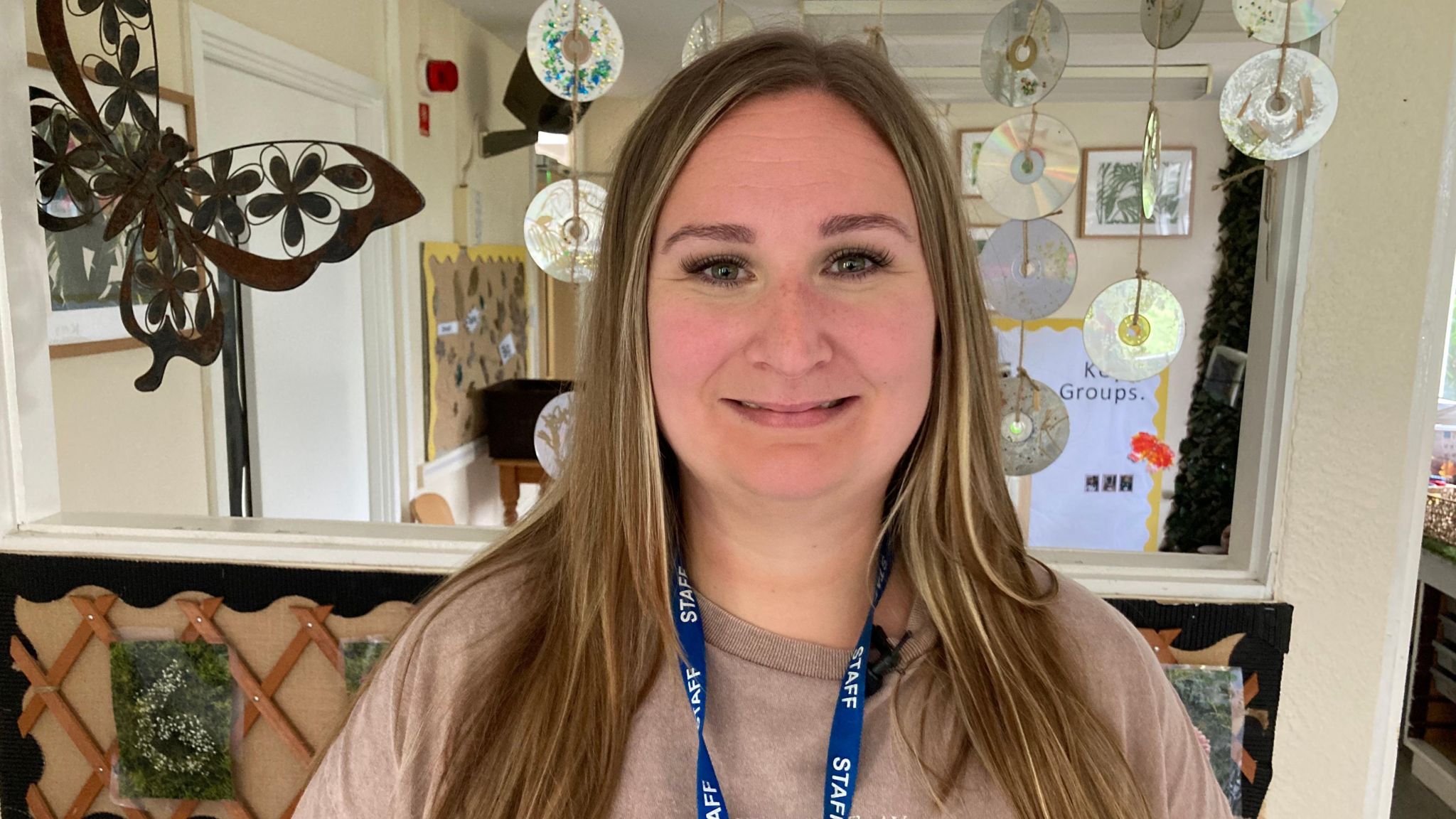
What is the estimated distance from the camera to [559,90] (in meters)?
0.92

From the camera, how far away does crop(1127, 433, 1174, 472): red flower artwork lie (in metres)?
3.35

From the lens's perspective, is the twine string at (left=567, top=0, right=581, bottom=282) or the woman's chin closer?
the woman's chin

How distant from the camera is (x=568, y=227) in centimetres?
92

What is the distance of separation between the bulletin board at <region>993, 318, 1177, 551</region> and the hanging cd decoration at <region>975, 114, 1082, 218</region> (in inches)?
100

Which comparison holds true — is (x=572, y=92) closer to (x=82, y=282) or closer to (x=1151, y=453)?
(x=82, y=282)

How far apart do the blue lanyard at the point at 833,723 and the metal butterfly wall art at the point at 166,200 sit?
62 centimetres

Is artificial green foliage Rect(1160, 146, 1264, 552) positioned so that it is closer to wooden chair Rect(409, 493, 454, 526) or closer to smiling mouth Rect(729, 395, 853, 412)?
wooden chair Rect(409, 493, 454, 526)

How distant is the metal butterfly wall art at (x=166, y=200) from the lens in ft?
3.38

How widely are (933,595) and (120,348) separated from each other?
4.27 ft

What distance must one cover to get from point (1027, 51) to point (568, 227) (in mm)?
482

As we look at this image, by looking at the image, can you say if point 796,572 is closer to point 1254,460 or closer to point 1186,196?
point 1254,460

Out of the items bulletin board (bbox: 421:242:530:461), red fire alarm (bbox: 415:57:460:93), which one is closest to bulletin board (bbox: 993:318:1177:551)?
bulletin board (bbox: 421:242:530:461)

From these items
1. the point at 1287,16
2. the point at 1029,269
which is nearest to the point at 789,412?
the point at 1029,269

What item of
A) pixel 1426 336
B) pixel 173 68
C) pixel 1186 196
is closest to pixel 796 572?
pixel 1426 336
